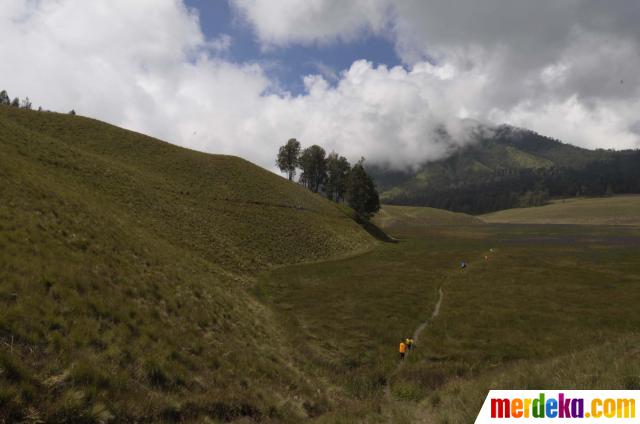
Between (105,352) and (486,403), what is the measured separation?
11822 mm

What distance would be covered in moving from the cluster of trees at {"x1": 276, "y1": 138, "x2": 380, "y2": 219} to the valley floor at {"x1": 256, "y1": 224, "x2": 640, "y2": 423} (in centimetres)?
5575

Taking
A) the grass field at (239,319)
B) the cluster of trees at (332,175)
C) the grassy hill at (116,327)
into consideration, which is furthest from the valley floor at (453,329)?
the cluster of trees at (332,175)

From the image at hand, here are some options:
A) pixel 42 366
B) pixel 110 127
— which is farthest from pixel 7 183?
pixel 110 127

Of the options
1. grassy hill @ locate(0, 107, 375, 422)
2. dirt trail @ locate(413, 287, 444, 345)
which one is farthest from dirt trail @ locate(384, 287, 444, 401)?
grassy hill @ locate(0, 107, 375, 422)

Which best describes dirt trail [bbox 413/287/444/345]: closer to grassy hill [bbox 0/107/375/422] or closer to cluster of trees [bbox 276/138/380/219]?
grassy hill [bbox 0/107/375/422]

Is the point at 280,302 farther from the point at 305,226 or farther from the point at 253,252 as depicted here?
the point at 305,226

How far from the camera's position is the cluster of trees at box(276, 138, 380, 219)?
105688 millimetres

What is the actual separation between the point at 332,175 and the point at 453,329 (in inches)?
4131

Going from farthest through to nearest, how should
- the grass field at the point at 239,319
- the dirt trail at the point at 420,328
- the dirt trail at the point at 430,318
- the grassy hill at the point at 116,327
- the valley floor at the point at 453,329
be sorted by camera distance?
1. the dirt trail at the point at 430,318
2. the dirt trail at the point at 420,328
3. the valley floor at the point at 453,329
4. the grass field at the point at 239,319
5. the grassy hill at the point at 116,327

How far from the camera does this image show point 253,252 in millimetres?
48312

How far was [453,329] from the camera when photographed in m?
25.2

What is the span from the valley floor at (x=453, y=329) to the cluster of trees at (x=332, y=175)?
183 ft

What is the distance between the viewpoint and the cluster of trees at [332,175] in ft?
347

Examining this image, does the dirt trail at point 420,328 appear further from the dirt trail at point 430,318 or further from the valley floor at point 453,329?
the valley floor at point 453,329
